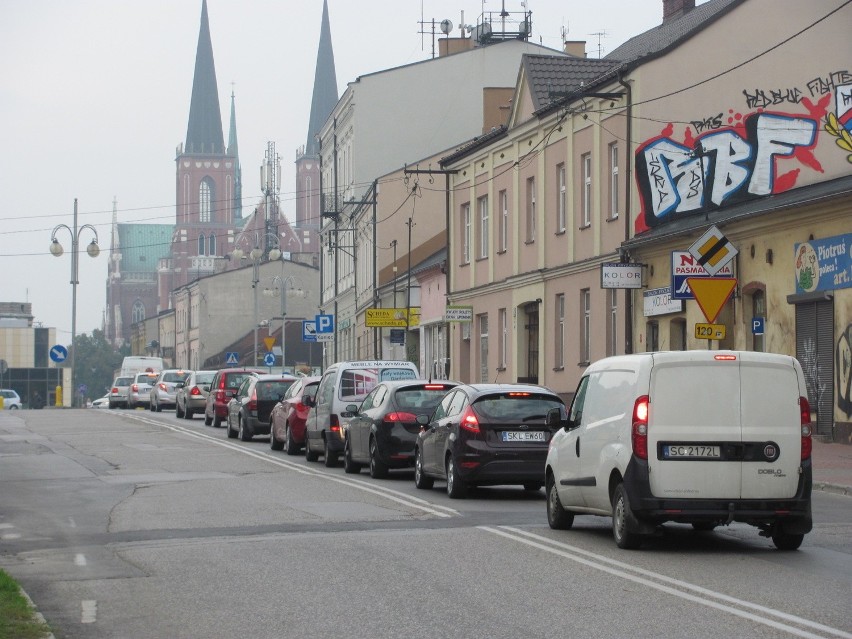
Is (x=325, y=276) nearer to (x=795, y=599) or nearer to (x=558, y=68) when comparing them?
(x=558, y=68)

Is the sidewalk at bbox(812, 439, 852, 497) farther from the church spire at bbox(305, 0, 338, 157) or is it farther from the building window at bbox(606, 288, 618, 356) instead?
the church spire at bbox(305, 0, 338, 157)

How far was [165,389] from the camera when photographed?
5809 centimetres

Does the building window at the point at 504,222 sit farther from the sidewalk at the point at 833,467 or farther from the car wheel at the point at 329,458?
the car wheel at the point at 329,458

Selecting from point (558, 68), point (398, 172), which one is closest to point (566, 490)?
point (558, 68)

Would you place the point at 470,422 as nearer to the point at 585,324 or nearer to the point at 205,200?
the point at 585,324

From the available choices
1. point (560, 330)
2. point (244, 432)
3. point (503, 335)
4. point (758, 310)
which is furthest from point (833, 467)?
point (503, 335)

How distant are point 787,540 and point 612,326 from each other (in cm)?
2309

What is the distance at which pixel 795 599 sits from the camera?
998cm

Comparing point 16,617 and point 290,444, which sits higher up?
point 290,444

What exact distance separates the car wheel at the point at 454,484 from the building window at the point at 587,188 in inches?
781

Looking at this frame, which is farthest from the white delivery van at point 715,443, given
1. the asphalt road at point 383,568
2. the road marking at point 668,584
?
the road marking at point 668,584

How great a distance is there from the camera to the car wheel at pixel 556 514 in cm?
1477

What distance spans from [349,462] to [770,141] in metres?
14.4

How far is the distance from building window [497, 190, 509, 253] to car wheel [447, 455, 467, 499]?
87.3ft
